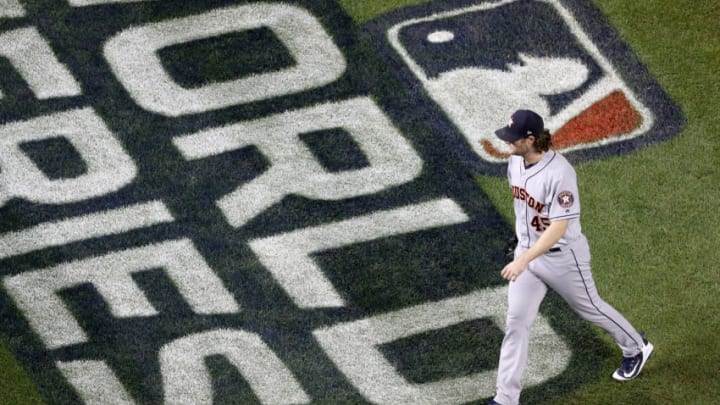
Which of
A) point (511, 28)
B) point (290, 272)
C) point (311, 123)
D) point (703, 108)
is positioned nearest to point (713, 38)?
point (703, 108)

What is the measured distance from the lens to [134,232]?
1049 cm

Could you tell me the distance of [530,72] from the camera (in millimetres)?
11398

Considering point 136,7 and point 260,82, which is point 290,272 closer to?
point 260,82

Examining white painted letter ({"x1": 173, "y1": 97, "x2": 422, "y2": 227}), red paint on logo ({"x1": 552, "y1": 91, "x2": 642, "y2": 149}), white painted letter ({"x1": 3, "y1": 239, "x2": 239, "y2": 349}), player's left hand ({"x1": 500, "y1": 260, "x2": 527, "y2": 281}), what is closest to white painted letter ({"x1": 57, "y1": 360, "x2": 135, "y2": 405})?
white painted letter ({"x1": 3, "y1": 239, "x2": 239, "y2": 349})

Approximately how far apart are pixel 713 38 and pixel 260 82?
335 centimetres

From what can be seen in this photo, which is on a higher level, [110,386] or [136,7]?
[136,7]

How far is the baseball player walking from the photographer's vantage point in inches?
335

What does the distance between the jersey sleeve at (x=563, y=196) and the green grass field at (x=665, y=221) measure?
1430mm

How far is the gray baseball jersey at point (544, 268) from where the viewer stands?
852cm

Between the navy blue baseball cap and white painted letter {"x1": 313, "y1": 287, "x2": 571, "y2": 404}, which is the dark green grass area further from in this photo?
the navy blue baseball cap

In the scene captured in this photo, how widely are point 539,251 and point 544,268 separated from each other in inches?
12.6

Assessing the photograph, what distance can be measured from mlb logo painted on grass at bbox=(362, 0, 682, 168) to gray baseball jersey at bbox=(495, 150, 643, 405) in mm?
2070

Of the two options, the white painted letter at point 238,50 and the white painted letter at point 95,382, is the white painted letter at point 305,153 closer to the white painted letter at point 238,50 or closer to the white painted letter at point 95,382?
the white painted letter at point 238,50

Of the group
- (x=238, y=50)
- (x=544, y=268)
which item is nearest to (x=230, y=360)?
(x=544, y=268)
